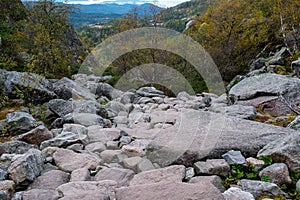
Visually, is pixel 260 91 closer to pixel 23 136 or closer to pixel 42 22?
pixel 23 136

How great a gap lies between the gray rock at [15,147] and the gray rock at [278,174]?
17.7 feet

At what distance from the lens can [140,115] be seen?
1200 centimetres

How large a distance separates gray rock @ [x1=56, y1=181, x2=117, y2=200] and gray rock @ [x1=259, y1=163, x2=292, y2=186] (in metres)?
2.64

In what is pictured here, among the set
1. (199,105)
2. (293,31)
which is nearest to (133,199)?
(199,105)

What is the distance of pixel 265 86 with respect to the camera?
1198cm

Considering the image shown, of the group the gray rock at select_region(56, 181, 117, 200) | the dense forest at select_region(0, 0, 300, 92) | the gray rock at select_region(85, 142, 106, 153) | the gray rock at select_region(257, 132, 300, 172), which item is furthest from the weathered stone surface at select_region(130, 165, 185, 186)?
the dense forest at select_region(0, 0, 300, 92)

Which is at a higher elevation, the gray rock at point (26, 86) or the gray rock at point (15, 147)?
the gray rock at point (26, 86)

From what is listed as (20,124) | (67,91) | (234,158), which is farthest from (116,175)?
(67,91)

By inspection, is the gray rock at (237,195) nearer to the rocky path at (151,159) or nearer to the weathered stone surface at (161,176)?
the rocky path at (151,159)

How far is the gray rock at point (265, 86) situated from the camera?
11.3m

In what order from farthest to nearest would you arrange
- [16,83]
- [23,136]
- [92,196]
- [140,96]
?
[140,96]
[16,83]
[23,136]
[92,196]

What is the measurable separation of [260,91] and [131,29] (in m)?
14.5

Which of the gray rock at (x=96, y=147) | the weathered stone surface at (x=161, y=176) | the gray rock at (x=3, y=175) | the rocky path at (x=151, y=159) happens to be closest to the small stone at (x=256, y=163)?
the rocky path at (x=151, y=159)

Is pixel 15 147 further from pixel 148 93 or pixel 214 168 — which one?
pixel 148 93
